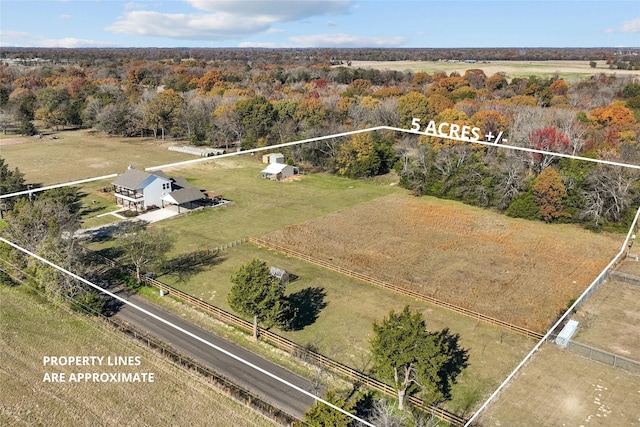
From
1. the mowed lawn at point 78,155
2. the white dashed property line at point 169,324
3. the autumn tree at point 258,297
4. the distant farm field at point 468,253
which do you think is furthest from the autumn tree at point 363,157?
the white dashed property line at point 169,324

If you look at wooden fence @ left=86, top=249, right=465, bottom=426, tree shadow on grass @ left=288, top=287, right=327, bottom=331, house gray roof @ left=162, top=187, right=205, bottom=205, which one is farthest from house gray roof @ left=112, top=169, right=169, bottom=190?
tree shadow on grass @ left=288, top=287, right=327, bottom=331

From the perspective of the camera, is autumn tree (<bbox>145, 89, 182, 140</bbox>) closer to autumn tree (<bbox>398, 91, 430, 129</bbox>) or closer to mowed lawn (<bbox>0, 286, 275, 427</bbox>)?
autumn tree (<bbox>398, 91, 430, 129</bbox>)

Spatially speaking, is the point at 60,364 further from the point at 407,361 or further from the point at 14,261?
the point at 407,361

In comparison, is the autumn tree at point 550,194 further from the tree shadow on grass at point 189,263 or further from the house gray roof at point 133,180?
the house gray roof at point 133,180

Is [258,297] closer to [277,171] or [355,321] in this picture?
[355,321]

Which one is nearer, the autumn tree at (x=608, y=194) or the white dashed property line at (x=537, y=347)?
the white dashed property line at (x=537, y=347)

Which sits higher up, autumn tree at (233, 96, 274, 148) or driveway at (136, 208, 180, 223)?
autumn tree at (233, 96, 274, 148)

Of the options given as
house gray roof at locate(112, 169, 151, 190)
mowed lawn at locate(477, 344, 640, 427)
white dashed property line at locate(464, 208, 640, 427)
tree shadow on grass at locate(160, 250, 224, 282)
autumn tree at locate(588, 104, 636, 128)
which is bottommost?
mowed lawn at locate(477, 344, 640, 427)

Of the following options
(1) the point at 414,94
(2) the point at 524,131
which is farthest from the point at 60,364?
(1) the point at 414,94
